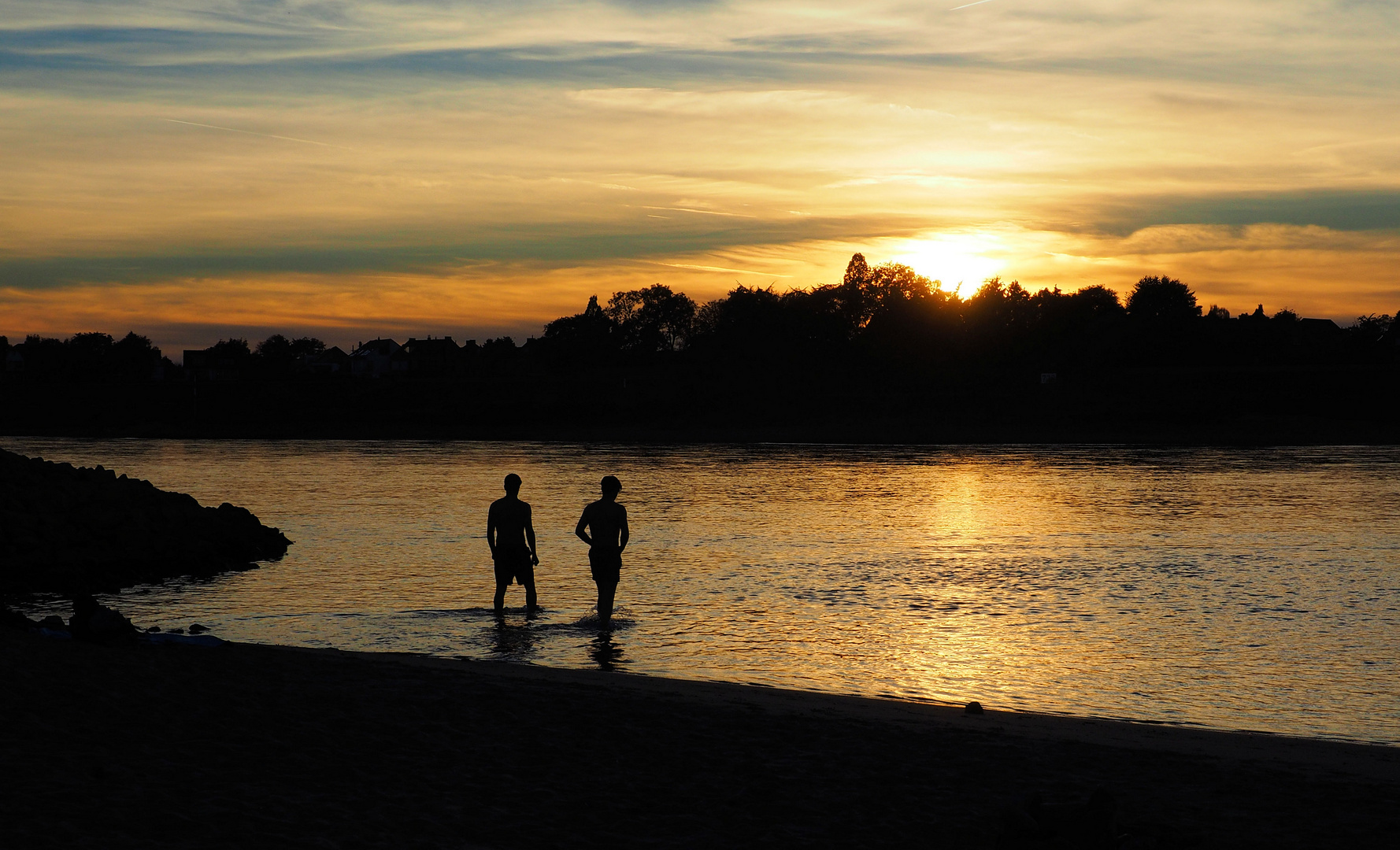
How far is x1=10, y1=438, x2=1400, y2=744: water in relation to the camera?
12148 mm

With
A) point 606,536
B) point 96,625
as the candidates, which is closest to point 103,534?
point 96,625

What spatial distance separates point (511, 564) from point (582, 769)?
25.0 feet

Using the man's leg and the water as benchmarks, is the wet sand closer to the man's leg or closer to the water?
the water

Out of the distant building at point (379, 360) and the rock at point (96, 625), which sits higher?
the distant building at point (379, 360)

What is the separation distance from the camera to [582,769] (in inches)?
305

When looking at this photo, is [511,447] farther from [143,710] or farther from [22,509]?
[143,710]

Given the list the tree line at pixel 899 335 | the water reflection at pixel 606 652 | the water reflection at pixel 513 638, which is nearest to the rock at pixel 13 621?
the water reflection at pixel 513 638

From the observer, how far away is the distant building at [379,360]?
596ft

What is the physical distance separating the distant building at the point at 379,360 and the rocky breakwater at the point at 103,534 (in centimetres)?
15935

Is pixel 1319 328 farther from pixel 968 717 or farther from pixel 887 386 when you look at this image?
pixel 968 717

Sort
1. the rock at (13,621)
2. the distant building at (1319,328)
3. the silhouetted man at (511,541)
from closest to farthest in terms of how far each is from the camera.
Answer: the rock at (13,621) → the silhouetted man at (511,541) → the distant building at (1319,328)

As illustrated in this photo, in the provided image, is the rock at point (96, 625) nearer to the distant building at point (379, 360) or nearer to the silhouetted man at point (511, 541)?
the silhouetted man at point (511, 541)

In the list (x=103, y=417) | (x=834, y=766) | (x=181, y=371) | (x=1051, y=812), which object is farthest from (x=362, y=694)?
(x=181, y=371)

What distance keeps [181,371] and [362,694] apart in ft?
602
